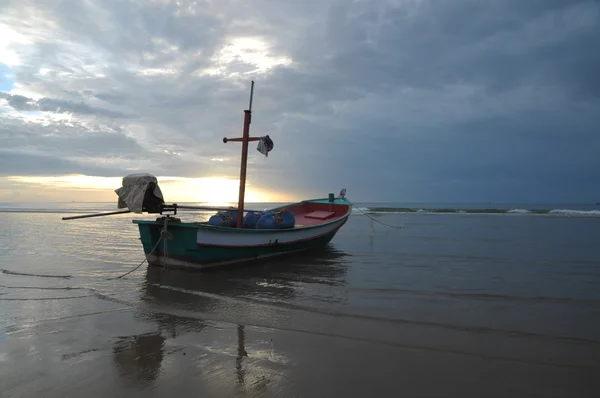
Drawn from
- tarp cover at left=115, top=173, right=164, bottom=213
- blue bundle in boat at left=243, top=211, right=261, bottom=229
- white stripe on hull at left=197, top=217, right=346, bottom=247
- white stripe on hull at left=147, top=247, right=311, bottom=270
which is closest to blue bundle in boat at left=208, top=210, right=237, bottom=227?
blue bundle in boat at left=243, top=211, right=261, bottom=229

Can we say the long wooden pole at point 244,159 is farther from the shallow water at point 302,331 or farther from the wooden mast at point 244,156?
the shallow water at point 302,331

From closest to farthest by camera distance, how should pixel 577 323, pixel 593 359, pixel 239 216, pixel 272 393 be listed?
1. pixel 272 393
2. pixel 593 359
3. pixel 577 323
4. pixel 239 216

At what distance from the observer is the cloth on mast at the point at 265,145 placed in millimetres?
10406

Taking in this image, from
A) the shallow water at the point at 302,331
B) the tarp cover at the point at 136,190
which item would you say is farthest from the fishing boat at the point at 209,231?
the shallow water at the point at 302,331

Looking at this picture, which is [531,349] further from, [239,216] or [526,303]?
[239,216]

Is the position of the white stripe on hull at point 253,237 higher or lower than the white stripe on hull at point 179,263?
higher

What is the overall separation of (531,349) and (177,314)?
5095 millimetres

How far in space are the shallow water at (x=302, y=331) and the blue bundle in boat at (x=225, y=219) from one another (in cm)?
149

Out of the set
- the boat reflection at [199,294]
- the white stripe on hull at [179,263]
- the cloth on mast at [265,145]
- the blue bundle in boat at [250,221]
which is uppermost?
the cloth on mast at [265,145]

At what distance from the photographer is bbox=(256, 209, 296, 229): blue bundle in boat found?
10.9 m

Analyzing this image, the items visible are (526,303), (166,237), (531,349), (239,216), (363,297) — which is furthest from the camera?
(239,216)

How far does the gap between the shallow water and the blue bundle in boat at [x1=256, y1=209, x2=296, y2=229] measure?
1.51 meters

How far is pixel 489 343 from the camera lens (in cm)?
468

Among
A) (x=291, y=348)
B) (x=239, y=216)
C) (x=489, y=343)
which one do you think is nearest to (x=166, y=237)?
(x=239, y=216)
